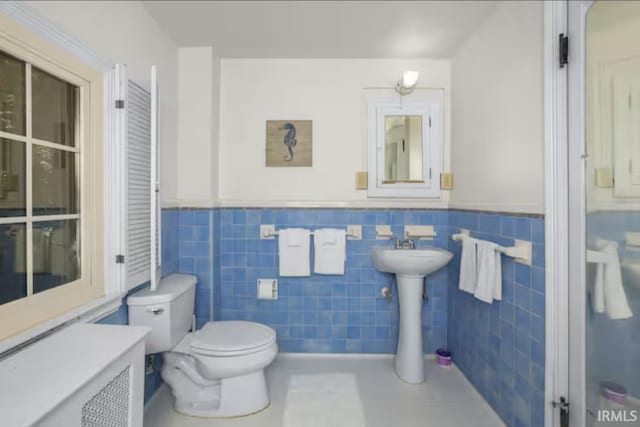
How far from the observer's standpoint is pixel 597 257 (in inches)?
51.2

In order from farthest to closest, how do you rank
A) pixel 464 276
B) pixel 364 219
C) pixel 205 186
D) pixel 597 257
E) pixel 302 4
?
pixel 364 219 < pixel 205 186 < pixel 464 276 < pixel 302 4 < pixel 597 257

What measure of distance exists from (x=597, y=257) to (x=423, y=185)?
132 cm

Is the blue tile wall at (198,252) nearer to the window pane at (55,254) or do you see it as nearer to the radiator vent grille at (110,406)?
the window pane at (55,254)

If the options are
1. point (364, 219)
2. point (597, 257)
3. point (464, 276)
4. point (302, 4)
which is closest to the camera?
point (597, 257)

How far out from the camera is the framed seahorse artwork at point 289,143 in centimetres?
251

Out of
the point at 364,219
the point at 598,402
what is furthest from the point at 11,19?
the point at 598,402

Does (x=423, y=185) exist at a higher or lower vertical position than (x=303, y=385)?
higher

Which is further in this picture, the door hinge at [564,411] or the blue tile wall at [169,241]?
the blue tile wall at [169,241]

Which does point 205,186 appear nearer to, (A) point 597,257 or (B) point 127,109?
(B) point 127,109

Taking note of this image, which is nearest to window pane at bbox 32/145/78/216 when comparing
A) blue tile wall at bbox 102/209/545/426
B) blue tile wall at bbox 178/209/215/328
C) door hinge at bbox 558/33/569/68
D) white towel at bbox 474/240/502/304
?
blue tile wall at bbox 178/209/215/328

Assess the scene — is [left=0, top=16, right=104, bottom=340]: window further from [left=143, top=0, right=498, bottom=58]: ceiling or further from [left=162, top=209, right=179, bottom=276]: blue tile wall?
[left=143, top=0, right=498, bottom=58]: ceiling

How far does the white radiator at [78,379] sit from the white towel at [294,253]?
4.21 feet

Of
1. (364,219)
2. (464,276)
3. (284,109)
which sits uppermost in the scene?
(284,109)

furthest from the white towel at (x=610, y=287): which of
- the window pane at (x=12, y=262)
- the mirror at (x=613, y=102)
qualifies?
the window pane at (x=12, y=262)
